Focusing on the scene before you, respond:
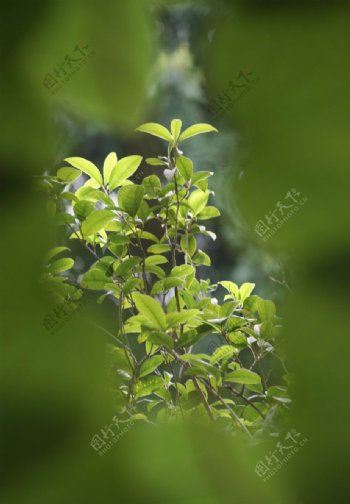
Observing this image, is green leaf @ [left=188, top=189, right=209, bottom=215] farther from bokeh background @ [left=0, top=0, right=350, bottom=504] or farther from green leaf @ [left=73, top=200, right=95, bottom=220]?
bokeh background @ [left=0, top=0, right=350, bottom=504]

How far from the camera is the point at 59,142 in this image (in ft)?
0.33

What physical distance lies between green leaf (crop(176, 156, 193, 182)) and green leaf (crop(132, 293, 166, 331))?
0.82ft

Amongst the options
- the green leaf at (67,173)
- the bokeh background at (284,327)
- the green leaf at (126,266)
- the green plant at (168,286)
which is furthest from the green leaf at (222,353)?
the bokeh background at (284,327)

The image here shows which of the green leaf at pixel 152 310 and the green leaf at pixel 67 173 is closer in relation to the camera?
the green leaf at pixel 152 310

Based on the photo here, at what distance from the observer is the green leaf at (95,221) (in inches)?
21.6

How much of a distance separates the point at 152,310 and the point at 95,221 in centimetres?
17

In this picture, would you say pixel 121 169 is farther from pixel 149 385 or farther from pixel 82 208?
pixel 149 385

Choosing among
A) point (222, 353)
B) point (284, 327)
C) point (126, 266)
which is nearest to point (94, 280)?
point (126, 266)

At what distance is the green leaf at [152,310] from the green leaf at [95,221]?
0.14 m

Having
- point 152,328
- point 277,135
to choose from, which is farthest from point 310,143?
point 152,328

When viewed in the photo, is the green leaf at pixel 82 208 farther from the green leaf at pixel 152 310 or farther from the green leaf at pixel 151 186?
the green leaf at pixel 152 310

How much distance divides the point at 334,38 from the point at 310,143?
0.02 m

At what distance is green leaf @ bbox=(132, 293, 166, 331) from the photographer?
39 cm

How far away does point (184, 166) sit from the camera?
0.66 meters
